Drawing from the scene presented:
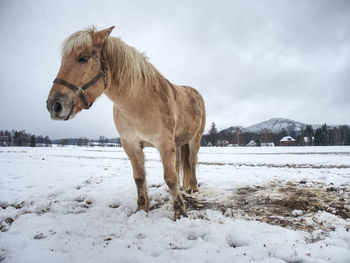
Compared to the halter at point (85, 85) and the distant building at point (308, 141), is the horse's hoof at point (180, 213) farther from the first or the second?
the distant building at point (308, 141)

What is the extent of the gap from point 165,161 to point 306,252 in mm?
1975

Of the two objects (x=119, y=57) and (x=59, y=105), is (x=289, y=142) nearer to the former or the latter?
(x=119, y=57)

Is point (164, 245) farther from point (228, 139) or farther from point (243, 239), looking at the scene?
point (228, 139)

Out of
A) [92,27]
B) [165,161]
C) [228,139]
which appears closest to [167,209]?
[165,161]

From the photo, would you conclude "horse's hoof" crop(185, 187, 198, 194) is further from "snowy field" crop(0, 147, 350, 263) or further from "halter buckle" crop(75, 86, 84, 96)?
"halter buckle" crop(75, 86, 84, 96)

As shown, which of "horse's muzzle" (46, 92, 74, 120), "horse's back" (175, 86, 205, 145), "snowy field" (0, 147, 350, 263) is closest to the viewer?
"snowy field" (0, 147, 350, 263)

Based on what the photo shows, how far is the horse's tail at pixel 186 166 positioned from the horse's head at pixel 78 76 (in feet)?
9.29

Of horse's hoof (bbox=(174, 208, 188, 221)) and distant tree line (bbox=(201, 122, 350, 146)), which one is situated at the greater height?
distant tree line (bbox=(201, 122, 350, 146))

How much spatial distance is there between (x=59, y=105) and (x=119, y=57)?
108 centimetres

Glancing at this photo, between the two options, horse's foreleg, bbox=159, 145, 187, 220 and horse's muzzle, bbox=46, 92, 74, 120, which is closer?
horse's muzzle, bbox=46, 92, 74, 120

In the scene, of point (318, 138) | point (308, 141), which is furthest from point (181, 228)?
point (308, 141)

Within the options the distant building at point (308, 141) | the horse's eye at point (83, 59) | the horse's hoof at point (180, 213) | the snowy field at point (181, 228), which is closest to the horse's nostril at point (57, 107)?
the horse's eye at point (83, 59)

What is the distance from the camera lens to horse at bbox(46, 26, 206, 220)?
2238mm

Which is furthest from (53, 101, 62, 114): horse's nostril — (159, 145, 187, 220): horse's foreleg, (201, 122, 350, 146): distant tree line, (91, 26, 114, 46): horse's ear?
(201, 122, 350, 146): distant tree line
